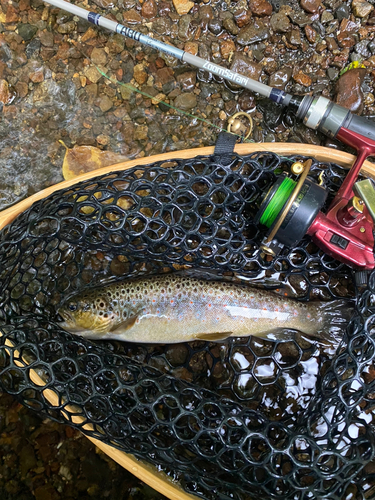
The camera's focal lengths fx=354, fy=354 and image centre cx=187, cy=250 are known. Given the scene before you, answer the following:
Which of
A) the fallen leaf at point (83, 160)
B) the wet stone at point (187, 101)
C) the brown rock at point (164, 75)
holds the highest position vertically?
the brown rock at point (164, 75)

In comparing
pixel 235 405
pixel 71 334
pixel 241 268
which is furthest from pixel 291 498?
pixel 71 334

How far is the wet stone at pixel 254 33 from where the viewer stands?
2441mm

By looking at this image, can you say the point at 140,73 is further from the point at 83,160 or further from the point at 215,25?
the point at 83,160

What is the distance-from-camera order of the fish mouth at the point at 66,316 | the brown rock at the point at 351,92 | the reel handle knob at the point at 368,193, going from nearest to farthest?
1. the reel handle knob at the point at 368,193
2. the fish mouth at the point at 66,316
3. the brown rock at the point at 351,92

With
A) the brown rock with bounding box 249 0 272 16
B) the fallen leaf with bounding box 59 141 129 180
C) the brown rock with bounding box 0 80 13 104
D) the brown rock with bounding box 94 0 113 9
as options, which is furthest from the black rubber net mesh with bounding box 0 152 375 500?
the brown rock with bounding box 94 0 113 9

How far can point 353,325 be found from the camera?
1903 millimetres

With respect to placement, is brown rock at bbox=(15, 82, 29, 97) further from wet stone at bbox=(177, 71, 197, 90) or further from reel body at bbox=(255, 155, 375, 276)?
reel body at bbox=(255, 155, 375, 276)

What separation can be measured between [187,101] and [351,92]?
3.58 feet

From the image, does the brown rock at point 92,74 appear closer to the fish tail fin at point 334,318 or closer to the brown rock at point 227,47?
the brown rock at point 227,47

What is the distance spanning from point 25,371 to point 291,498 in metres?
1.48

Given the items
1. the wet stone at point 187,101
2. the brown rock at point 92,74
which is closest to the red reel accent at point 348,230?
the wet stone at point 187,101

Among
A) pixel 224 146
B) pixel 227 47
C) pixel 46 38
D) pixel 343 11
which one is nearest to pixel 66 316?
pixel 224 146

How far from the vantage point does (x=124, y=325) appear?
6.96 ft

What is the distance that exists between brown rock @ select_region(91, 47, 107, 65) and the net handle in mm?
916
